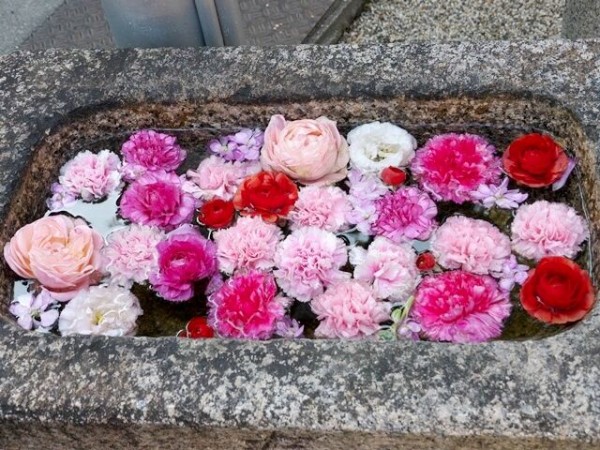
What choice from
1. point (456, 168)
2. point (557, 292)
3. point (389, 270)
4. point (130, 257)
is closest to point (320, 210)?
point (389, 270)

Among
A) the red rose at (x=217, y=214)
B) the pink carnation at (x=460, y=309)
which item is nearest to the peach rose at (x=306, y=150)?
the red rose at (x=217, y=214)

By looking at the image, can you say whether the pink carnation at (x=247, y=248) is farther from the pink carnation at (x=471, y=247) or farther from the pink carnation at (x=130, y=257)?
the pink carnation at (x=471, y=247)

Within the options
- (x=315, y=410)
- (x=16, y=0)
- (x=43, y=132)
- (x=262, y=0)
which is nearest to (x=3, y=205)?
(x=43, y=132)

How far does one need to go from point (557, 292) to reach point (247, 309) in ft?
2.07

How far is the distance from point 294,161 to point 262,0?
1.81m

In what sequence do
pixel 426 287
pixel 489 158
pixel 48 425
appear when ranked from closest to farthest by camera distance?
1. pixel 48 425
2. pixel 426 287
3. pixel 489 158

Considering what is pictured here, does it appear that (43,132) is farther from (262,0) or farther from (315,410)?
(262,0)

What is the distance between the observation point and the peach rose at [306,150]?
1.82 metres

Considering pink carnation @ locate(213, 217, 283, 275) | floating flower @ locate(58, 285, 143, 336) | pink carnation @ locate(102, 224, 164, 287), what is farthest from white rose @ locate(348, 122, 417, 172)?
floating flower @ locate(58, 285, 143, 336)

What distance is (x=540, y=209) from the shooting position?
1.76 metres

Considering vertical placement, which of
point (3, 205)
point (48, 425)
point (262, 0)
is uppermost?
point (3, 205)

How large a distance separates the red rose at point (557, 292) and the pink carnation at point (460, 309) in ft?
0.19

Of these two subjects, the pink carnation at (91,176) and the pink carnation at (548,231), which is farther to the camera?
the pink carnation at (91,176)

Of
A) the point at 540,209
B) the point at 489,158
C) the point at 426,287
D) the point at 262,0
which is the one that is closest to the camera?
the point at 426,287
